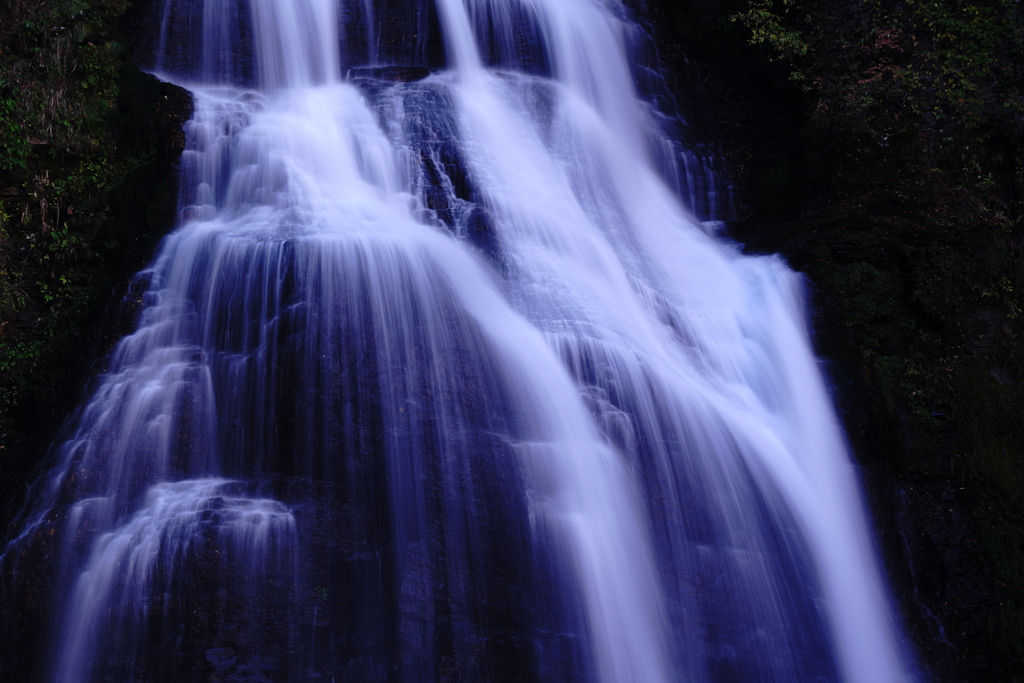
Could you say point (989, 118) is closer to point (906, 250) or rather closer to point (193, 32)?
point (906, 250)

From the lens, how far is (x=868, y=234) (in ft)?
25.8

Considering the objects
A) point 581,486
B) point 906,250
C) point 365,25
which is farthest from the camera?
point 365,25

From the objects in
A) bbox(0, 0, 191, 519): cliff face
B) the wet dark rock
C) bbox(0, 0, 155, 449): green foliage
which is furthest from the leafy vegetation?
bbox(0, 0, 155, 449): green foliage

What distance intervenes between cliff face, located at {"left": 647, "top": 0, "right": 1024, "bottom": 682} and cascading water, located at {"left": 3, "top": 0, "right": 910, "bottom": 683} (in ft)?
1.82

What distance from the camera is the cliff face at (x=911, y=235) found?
626 cm

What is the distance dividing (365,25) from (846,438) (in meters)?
8.47

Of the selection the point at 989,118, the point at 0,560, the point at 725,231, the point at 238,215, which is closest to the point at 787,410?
the point at 725,231

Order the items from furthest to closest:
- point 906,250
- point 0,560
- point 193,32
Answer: point 193,32, point 906,250, point 0,560

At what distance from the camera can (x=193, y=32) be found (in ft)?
30.1

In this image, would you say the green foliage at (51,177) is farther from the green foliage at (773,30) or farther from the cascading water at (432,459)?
the green foliage at (773,30)

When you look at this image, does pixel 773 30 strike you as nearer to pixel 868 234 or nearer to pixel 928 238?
pixel 868 234

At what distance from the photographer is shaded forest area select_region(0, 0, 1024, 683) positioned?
20.0 ft

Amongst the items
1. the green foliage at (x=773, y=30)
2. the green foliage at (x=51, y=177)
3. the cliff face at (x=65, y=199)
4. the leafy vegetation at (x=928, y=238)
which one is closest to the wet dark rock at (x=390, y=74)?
the cliff face at (x=65, y=199)

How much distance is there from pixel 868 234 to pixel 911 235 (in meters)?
0.45
